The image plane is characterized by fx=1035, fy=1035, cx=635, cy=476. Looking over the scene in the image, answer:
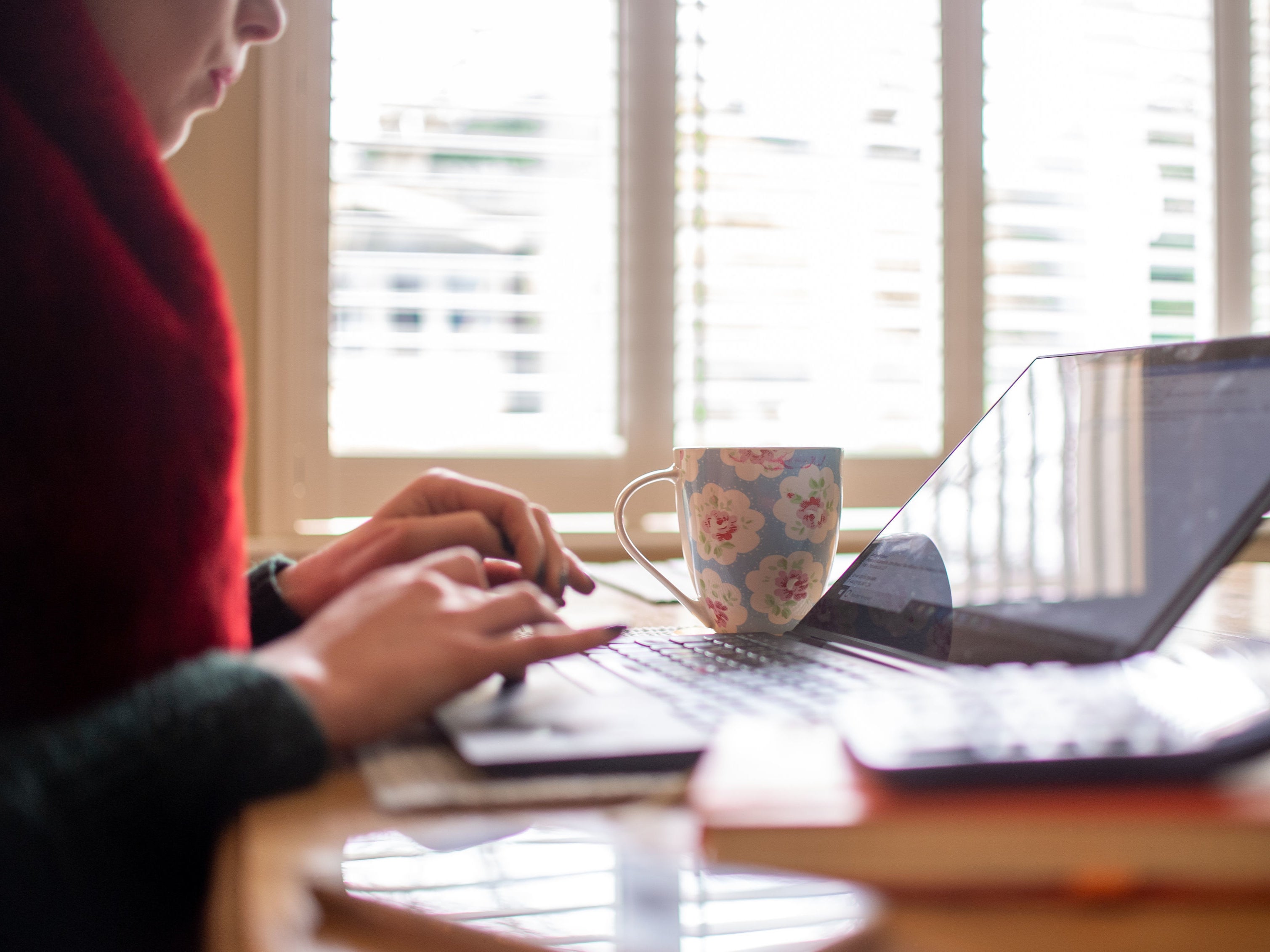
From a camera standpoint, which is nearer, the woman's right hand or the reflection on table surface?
the reflection on table surface

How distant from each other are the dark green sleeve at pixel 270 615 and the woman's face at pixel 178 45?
0.88ft

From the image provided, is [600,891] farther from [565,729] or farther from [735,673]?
[735,673]

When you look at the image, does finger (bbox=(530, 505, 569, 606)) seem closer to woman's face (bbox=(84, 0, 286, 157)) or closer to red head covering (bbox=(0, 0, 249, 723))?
red head covering (bbox=(0, 0, 249, 723))

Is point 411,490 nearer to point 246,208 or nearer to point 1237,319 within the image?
point 246,208

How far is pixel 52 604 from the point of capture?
40 centimetres

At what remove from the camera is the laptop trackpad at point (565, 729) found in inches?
13.2

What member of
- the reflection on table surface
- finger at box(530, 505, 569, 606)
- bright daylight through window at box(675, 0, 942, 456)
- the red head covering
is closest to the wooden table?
the reflection on table surface

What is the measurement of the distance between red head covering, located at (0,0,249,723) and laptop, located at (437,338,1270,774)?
131 mm

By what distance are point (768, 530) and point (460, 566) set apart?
226 millimetres

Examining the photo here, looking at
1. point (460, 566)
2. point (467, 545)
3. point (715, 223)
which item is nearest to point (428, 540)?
point (467, 545)

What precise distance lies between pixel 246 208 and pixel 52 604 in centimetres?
124

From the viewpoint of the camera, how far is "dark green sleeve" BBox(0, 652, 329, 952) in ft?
1.04

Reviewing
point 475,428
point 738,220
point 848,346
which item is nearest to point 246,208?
point 475,428

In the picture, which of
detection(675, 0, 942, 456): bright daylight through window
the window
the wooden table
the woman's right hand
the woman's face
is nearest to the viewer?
the wooden table
